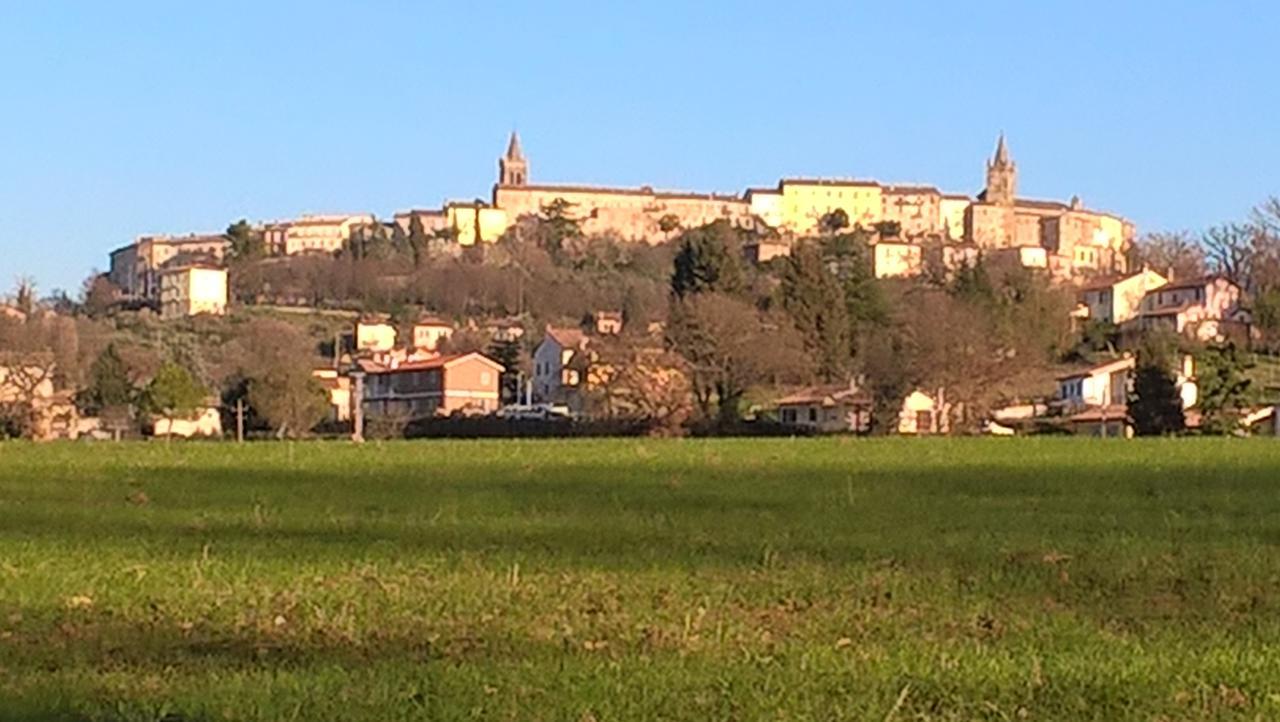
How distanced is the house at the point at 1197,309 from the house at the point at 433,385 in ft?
111

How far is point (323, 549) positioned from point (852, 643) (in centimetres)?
525

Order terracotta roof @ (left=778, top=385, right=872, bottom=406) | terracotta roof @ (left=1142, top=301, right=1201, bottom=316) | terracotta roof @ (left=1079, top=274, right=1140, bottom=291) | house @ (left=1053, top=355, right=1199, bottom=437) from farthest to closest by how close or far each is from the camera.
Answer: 1. terracotta roof @ (left=1079, top=274, right=1140, bottom=291)
2. terracotta roof @ (left=1142, top=301, right=1201, bottom=316)
3. terracotta roof @ (left=778, top=385, right=872, bottom=406)
4. house @ (left=1053, top=355, right=1199, bottom=437)

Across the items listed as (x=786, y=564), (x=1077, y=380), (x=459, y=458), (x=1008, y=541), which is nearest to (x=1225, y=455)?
(x=459, y=458)

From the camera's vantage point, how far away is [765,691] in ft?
22.6

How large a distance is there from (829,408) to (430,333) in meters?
48.4

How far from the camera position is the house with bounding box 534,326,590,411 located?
77.3 metres

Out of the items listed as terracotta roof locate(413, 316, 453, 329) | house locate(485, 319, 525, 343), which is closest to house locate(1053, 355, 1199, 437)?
house locate(485, 319, 525, 343)

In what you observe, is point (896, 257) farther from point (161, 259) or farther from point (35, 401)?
point (35, 401)

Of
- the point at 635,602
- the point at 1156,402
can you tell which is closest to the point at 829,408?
the point at 1156,402

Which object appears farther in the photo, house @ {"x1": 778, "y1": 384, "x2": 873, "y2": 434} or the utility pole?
house @ {"x1": 778, "y1": 384, "x2": 873, "y2": 434}

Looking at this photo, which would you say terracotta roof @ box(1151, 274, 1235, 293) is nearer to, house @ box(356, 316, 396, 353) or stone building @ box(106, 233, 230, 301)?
house @ box(356, 316, 396, 353)

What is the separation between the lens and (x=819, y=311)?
83.3m

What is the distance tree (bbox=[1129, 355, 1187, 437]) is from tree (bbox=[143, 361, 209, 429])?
3213 centimetres

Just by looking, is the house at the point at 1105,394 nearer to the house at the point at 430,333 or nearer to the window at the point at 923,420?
the window at the point at 923,420
